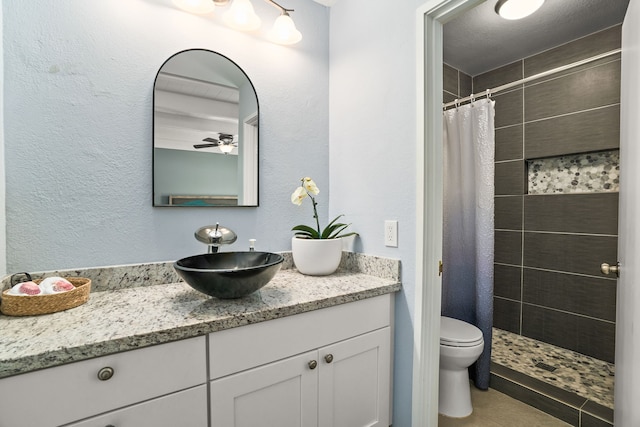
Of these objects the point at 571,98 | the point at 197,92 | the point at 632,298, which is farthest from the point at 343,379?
the point at 571,98

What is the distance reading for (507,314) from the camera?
2.70 m

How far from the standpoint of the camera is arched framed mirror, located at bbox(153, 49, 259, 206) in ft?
4.41

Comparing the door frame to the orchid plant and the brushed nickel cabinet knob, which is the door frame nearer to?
the orchid plant

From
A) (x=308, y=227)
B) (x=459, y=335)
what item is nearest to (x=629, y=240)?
(x=459, y=335)

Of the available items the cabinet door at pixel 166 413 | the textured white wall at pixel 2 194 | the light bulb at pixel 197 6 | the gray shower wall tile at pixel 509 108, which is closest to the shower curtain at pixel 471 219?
the gray shower wall tile at pixel 509 108

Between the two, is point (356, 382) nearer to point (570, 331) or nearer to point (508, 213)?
point (570, 331)

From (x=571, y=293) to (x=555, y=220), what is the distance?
551 millimetres

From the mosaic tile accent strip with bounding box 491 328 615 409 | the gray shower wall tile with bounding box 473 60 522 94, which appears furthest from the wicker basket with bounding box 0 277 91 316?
the gray shower wall tile with bounding box 473 60 522 94

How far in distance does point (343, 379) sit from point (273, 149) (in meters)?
1.13

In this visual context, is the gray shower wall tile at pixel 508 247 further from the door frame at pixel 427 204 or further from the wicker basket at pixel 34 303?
the wicker basket at pixel 34 303

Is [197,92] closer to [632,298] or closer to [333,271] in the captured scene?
[333,271]

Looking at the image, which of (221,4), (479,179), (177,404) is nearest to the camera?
(177,404)

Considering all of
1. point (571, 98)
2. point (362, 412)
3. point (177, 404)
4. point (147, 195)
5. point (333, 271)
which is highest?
point (571, 98)

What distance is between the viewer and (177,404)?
34.2 inches
